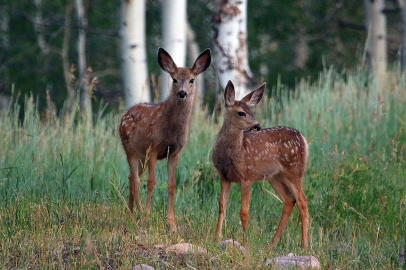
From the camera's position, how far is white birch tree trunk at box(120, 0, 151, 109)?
444 inches

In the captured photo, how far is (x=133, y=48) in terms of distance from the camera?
37.4 ft

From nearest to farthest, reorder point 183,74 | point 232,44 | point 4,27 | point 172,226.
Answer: point 172,226, point 183,74, point 232,44, point 4,27

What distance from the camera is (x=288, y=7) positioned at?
72.4ft

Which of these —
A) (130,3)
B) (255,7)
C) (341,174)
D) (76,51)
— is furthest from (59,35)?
(341,174)

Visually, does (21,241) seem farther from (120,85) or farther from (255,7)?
(120,85)

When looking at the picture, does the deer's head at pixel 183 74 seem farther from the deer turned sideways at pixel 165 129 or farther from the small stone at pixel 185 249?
the small stone at pixel 185 249

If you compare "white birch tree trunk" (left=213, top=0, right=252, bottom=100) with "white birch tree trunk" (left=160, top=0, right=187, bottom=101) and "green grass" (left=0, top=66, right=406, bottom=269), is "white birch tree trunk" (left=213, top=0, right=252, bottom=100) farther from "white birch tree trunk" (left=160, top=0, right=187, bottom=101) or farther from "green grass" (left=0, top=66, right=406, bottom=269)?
"white birch tree trunk" (left=160, top=0, right=187, bottom=101)

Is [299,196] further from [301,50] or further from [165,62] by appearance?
[301,50]

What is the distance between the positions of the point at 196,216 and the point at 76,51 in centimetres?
1803

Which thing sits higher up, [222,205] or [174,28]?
[174,28]

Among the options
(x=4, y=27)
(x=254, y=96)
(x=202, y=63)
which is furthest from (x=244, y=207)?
(x=4, y=27)

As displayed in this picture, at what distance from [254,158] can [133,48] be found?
20.8 feet

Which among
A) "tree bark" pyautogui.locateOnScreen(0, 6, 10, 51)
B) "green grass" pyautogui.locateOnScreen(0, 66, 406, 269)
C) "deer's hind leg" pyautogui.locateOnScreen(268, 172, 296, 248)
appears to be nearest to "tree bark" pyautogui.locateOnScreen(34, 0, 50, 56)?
"tree bark" pyautogui.locateOnScreen(0, 6, 10, 51)

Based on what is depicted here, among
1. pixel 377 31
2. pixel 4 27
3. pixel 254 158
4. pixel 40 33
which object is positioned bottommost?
pixel 254 158
